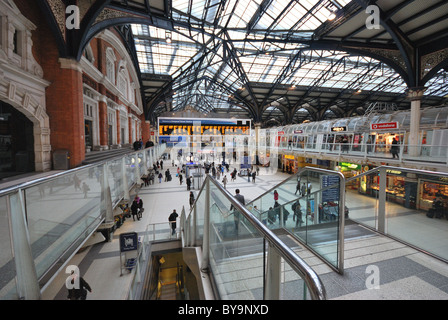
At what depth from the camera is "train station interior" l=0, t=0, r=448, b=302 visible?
223 cm

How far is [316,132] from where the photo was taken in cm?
2105

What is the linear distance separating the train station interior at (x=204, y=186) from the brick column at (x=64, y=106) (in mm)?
47

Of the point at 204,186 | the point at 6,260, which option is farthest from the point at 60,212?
the point at 204,186

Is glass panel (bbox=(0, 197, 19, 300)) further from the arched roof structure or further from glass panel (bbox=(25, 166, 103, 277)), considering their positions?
the arched roof structure

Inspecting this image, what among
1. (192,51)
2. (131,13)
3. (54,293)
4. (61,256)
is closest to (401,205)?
(61,256)

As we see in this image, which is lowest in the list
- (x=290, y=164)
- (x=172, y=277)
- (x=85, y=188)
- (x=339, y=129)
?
(x=172, y=277)

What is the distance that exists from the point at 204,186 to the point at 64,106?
7.60 meters

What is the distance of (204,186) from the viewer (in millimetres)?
3494

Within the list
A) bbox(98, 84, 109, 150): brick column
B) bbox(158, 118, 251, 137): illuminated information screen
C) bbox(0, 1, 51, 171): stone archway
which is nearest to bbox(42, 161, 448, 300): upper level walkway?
bbox(0, 1, 51, 171): stone archway

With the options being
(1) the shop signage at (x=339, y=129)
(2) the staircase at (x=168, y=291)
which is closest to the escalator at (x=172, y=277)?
(2) the staircase at (x=168, y=291)

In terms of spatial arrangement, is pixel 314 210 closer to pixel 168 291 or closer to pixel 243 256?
pixel 243 256

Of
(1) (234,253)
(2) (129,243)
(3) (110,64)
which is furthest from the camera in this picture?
(3) (110,64)

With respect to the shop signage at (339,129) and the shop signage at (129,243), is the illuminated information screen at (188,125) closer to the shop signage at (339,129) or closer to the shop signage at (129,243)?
the shop signage at (339,129)
